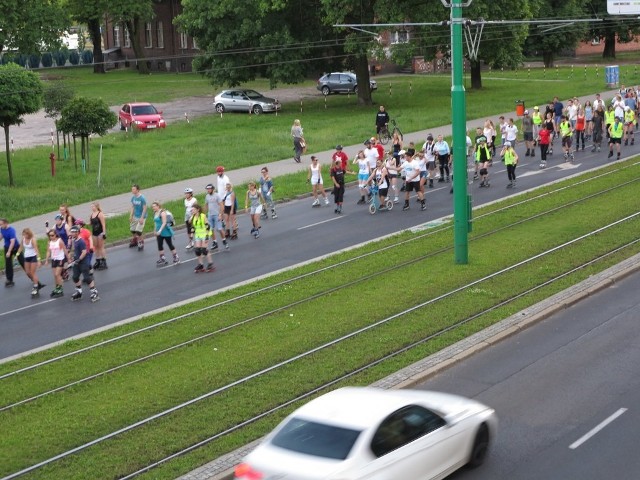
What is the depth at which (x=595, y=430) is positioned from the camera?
1228 centimetres

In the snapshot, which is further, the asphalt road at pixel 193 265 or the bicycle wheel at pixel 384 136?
the bicycle wheel at pixel 384 136

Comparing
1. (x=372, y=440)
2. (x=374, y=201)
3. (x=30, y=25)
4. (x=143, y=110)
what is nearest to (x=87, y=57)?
(x=30, y=25)

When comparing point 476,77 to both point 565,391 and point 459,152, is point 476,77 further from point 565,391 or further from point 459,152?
point 565,391

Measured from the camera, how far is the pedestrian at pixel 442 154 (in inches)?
1235

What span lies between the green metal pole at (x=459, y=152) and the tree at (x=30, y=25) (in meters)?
51.6

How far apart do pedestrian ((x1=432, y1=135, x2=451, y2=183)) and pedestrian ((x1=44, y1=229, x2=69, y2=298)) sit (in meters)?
13.3

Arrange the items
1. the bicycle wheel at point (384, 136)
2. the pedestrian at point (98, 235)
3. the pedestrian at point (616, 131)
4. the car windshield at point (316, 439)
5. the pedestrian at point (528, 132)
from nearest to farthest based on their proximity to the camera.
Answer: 1. the car windshield at point (316, 439)
2. the pedestrian at point (98, 235)
3. the pedestrian at point (616, 131)
4. the pedestrian at point (528, 132)
5. the bicycle wheel at point (384, 136)

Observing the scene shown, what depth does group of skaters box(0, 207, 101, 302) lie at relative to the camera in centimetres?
2058

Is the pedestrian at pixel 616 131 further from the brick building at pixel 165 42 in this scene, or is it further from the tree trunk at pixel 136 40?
the brick building at pixel 165 42

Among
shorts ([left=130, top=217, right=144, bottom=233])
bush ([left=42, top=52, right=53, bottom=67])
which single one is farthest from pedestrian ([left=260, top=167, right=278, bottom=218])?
bush ([left=42, top=52, right=53, bottom=67])

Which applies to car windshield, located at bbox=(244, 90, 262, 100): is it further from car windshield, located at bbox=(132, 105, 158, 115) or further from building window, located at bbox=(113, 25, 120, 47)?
building window, located at bbox=(113, 25, 120, 47)

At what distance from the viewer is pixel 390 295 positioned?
62.0ft

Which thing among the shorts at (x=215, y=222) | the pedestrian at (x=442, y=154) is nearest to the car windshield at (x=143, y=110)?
the pedestrian at (x=442, y=154)

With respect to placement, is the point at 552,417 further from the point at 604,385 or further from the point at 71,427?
the point at 71,427
